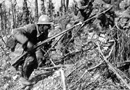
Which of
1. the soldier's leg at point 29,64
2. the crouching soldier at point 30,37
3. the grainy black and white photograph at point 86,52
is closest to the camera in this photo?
the grainy black and white photograph at point 86,52

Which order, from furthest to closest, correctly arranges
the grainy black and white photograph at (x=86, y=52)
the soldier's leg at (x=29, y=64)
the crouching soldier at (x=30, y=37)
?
the soldier's leg at (x=29, y=64)
the crouching soldier at (x=30, y=37)
the grainy black and white photograph at (x=86, y=52)

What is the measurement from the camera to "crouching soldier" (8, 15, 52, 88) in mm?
4777

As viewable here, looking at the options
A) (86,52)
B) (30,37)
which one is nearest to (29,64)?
(30,37)

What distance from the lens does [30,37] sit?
5.13 m

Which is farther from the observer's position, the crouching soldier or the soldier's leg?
the soldier's leg

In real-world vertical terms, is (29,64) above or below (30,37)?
below

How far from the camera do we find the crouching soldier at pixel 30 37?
478 cm

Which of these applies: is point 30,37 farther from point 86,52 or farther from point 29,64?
point 86,52

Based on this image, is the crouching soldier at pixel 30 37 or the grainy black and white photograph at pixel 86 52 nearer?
the grainy black and white photograph at pixel 86 52

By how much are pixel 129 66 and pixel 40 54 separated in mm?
2816

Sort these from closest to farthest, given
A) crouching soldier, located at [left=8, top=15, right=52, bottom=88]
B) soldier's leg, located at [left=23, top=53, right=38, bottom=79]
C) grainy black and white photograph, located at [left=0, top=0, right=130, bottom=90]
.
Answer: grainy black and white photograph, located at [left=0, top=0, right=130, bottom=90] → crouching soldier, located at [left=8, top=15, right=52, bottom=88] → soldier's leg, located at [left=23, top=53, right=38, bottom=79]

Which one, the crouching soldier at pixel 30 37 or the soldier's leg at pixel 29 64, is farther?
the soldier's leg at pixel 29 64

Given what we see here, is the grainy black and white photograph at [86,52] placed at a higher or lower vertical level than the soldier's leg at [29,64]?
higher

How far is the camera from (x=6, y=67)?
7.35m
